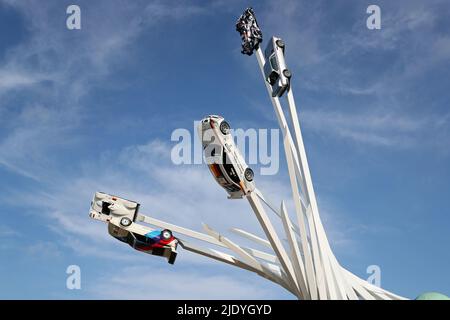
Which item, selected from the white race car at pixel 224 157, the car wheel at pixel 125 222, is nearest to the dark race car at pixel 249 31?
the white race car at pixel 224 157

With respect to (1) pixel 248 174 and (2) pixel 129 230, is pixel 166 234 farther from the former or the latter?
(1) pixel 248 174

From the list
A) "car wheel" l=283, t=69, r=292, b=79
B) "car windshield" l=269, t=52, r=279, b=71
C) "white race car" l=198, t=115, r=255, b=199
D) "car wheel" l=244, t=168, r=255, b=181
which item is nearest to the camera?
"white race car" l=198, t=115, r=255, b=199

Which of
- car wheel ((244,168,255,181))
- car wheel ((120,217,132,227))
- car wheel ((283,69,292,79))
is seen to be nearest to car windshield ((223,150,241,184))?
car wheel ((244,168,255,181))

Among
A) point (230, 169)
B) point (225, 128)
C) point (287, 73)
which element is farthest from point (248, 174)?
point (287, 73)

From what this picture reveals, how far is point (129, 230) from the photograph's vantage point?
21.5 m

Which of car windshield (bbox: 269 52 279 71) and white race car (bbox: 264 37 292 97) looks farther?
car windshield (bbox: 269 52 279 71)

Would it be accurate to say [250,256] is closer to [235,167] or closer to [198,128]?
[235,167]

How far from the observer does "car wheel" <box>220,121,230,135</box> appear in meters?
19.9

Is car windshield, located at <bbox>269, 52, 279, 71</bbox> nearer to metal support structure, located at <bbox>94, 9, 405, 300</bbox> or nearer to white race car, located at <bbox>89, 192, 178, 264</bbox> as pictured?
metal support structure, located at <bbox>94, 9, 405, 300</bbox>

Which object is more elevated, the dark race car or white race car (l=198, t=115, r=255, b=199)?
the dark race car
